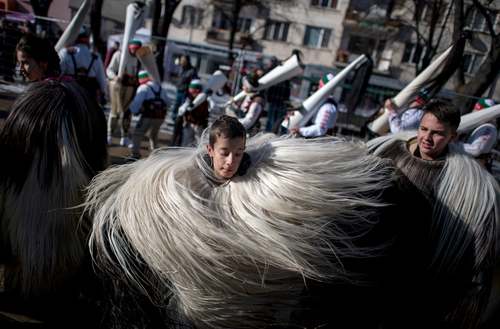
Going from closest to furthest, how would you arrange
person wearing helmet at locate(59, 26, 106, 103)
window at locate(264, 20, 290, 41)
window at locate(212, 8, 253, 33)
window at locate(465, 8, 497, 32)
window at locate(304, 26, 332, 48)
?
person wearing helmet at locate(59, 26, 106, 103), window at locate(465, 8, 497, 32), window at locate(304, 26, 332, 48), window at locate(264, 20, 290, 41), window at locate(212, 8, 253, 33)

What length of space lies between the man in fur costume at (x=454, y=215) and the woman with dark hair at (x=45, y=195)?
1.64m

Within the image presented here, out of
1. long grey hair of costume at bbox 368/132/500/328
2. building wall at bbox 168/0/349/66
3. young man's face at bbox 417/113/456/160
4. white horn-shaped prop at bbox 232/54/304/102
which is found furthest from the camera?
building wall at bbox 168/0/349/66

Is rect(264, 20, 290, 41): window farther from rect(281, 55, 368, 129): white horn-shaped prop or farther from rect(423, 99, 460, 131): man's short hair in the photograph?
rect(423, 99, 460, 131): man's short hair

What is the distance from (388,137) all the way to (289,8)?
27.1m

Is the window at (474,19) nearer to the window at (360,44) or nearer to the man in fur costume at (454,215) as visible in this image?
the man in fur costume at (454,215)

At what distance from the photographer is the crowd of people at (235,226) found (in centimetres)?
136

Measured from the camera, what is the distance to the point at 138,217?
1384mm

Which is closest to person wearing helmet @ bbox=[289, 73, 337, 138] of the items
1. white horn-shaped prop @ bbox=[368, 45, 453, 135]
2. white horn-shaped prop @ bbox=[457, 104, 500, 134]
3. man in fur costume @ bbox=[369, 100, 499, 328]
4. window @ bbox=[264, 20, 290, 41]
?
white horn-shaped prop @ bbox=[368, 45, 453, 135]

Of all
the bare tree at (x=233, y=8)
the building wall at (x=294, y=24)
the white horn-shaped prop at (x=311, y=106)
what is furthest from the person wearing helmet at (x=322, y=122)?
the building wall at (x=294, y=24)

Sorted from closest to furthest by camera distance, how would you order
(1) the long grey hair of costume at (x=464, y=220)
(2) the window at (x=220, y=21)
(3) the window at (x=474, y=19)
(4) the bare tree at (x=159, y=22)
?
1. (1) the long grey hair of costume at (x=464, y=220)
2. (4) the bare tree at (x=159, y=22)
3. (3) the window at (x=474, y=19)
4. (2) the window at (x=220, y=21)

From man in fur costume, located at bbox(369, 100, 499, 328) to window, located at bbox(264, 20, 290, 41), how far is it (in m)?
27.1

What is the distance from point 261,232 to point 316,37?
27319 mm

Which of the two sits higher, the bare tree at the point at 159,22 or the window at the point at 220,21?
the window at the point at 220,21

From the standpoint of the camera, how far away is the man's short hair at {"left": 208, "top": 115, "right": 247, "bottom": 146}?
1.44 meters
